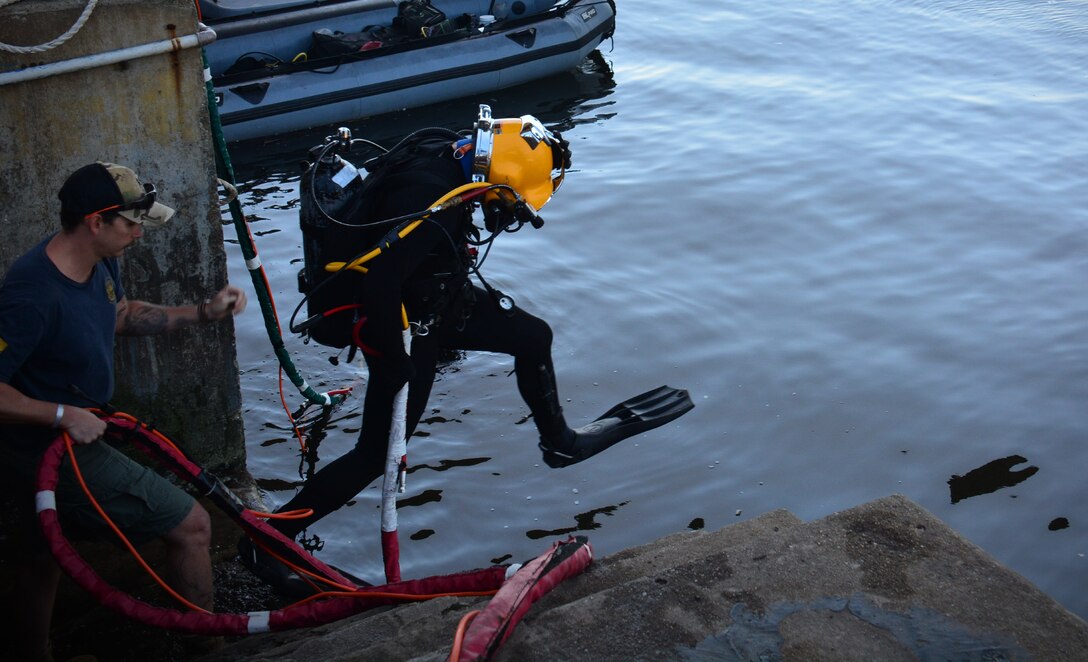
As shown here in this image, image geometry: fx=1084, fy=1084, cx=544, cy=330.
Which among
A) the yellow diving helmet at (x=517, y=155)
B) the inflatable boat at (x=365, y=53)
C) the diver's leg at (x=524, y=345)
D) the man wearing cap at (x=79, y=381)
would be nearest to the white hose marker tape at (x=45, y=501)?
the man wearing cap at (x=79, y=381)

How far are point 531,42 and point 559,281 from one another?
16.3ft

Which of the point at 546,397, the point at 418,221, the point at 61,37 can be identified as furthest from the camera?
the point at 546,397

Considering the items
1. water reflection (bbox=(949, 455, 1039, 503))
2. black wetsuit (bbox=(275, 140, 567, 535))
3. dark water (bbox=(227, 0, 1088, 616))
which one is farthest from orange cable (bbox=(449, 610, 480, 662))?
water reflection (bbox=(949, 455, 1039, 503))

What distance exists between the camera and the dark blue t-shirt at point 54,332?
120 inches

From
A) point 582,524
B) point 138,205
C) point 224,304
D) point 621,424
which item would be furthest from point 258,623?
point 582,524

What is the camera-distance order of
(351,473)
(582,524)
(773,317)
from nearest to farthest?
(351,473)
(582,524)
(773,317)

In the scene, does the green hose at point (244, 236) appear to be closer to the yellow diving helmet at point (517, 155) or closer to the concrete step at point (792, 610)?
the yellow diving helmet at point (517, 155)

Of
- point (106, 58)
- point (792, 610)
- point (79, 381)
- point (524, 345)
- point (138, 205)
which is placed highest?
point (106, 58)

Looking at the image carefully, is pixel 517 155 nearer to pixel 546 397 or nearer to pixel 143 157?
pixel 546 397

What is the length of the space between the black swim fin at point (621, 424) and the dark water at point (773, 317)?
56cm

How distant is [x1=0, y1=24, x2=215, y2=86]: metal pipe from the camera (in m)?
3.69

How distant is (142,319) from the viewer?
3766 mm

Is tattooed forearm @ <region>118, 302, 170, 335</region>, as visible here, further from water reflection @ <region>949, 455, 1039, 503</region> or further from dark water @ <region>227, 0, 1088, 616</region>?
water reflection @ <region>949, 455, 1039, 503</region>

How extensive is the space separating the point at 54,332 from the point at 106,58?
47.1 inches
